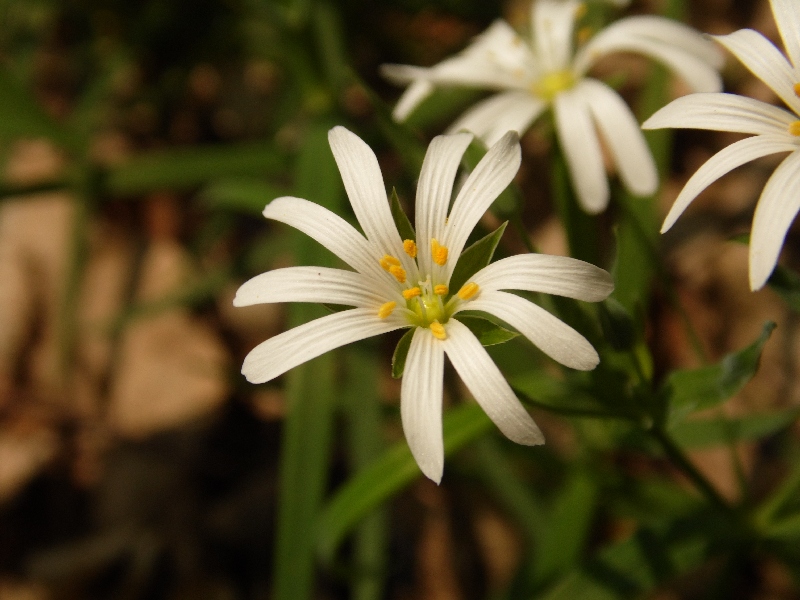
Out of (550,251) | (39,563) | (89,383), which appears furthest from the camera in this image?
(89,383)

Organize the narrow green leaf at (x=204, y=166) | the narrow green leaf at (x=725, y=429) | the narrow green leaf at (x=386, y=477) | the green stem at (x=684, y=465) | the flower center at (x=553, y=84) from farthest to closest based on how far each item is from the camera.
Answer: the narrow green leaf at (x=204, y=166) < the flower center at (x=553, y=84) < the narrow green leaf at (x=725, y=429) < the narrow green leaf at (x=386, y=477) < the green stem at (x=684, y=465)

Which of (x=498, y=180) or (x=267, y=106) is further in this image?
(x=267, y=106)

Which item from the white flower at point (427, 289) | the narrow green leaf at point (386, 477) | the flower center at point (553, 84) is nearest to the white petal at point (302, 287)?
the white flower at point (427, 289)

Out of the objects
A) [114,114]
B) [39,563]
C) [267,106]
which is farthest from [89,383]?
[267,106]

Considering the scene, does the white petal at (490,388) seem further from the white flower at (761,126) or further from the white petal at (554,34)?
the white petal at (554,34)

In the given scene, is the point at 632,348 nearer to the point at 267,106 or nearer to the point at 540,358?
the point at 540,358

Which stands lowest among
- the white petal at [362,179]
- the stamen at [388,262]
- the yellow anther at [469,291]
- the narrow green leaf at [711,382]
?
the narrow green leaf at [711,382]
